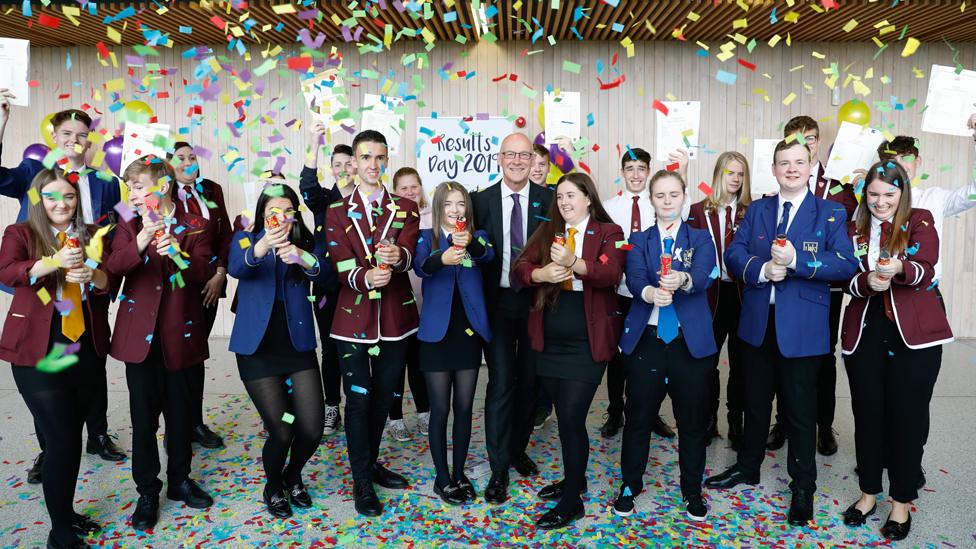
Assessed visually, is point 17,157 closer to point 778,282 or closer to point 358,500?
point 358,500

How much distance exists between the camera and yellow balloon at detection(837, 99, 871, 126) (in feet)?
18.5

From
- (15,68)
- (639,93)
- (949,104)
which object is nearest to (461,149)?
(639,93)

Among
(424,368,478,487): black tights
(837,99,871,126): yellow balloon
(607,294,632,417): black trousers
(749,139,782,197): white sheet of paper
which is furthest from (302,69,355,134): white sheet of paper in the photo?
(837,99,871,126): yellow balloon

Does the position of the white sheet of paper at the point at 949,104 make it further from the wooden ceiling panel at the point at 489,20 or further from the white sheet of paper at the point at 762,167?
the white sheet of paper at the point at 762,167

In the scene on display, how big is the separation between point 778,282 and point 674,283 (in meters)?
0.55

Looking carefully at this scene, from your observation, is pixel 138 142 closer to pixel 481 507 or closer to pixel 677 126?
pixel 481 507

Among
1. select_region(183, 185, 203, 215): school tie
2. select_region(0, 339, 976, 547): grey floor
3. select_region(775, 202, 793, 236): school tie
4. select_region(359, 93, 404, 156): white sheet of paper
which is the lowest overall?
select_region(0, 339, 976, 547): grey floor

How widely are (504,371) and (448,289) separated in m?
0.48

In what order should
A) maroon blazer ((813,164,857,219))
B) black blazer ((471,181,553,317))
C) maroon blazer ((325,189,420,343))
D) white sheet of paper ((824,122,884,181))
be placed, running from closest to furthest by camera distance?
maroon blazer ((325,189,420,343)) < black blazer ((471,181,553,317)) < maroon blazer ((813,164,857,219)) < white sheet of paper ((824,122,884,181))

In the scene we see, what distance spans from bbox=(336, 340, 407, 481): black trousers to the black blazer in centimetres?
52

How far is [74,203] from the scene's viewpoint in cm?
267

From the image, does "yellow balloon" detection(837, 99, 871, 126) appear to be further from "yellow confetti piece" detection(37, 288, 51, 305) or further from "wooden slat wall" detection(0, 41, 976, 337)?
"yellow confetti piece" detection(37, 288, 51, 305)

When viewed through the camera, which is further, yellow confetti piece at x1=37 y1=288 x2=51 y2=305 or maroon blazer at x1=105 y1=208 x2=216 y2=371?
maroon blazer at x1=105 y1=208 x2=216 y2=371

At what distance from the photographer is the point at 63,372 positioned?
257cm
